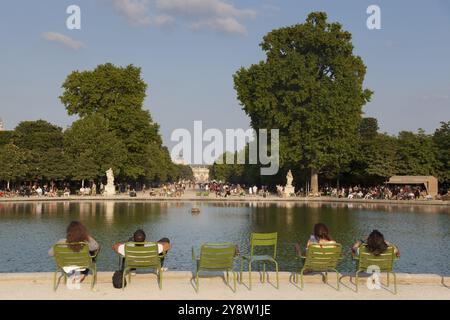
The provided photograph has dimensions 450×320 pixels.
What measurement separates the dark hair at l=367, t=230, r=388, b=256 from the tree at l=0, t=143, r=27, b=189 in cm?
5028

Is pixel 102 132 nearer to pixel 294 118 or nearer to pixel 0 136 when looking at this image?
pixel 294 118

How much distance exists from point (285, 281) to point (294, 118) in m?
38.5

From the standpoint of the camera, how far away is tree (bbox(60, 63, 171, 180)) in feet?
186

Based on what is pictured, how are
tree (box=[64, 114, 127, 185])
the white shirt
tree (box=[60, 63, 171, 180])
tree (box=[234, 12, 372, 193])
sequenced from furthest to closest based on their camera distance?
tree (box=[60, 63, 171, 180]), tree (box=[64, 114, 127, 185]), tree (box=[234, 12, 372, 193]), the white shirt

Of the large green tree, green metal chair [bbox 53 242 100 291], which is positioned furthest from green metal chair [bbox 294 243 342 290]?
the large green tree

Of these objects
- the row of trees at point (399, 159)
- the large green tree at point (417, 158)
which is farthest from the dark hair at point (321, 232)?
the large green tree at point (417, 158)

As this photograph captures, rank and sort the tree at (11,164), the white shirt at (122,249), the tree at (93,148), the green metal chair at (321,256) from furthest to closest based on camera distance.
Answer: the tree at (11,164)
the tree at (93,148)
the white shirt at (122,249)
the green metal chair at (321,256)

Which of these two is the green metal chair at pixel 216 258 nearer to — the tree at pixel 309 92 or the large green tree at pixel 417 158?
the tree at pixel 309 92

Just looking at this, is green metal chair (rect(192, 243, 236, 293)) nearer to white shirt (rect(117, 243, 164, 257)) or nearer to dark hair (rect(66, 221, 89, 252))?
white shirt (rect(117, 243, 164, 257))

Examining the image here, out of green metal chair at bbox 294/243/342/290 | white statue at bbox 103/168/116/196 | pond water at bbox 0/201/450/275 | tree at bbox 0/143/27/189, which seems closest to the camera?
green metal chair at bbox 294/243/342/290

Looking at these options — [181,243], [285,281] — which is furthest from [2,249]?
[285,281]

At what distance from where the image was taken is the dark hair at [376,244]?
8.82m

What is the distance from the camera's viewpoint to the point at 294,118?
155 feet

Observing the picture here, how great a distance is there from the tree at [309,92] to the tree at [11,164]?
2392 cm
